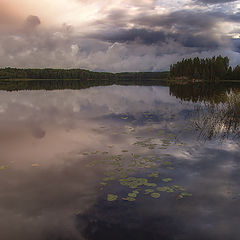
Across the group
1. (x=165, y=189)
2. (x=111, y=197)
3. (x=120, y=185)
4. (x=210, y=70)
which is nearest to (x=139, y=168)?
(x=120, y=185)

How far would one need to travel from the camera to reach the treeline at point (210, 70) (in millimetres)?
132500

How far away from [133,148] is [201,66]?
13841 centimetres

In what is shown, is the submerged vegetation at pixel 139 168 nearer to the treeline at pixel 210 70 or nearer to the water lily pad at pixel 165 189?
the water lily pad at pixel 165 189

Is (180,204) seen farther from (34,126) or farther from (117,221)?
(34,126)

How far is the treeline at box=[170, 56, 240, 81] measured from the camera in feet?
435

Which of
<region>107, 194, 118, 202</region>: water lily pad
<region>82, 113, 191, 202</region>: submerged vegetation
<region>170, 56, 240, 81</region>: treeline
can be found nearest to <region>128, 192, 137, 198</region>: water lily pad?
<region>82, 113, 191, 202</region>: submerged vegetation

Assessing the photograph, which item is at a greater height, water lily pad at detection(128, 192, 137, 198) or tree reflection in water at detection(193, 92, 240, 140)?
tree reflection in water at detection(193, 92, 240, 140)

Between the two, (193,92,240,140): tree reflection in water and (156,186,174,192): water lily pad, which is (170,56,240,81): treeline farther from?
(156,186,174,192): water lily pad

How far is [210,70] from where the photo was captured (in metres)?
135

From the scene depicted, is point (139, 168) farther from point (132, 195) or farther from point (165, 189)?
point (132, 195)

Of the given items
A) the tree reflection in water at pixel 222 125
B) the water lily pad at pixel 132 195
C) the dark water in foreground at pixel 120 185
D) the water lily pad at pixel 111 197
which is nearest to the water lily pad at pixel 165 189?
the dark water in foreground at pixel 120 185

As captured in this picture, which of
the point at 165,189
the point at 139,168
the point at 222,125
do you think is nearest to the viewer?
the point at 165,189

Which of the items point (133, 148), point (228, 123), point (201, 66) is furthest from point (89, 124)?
point (201, 66)

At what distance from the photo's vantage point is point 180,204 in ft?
25.4
